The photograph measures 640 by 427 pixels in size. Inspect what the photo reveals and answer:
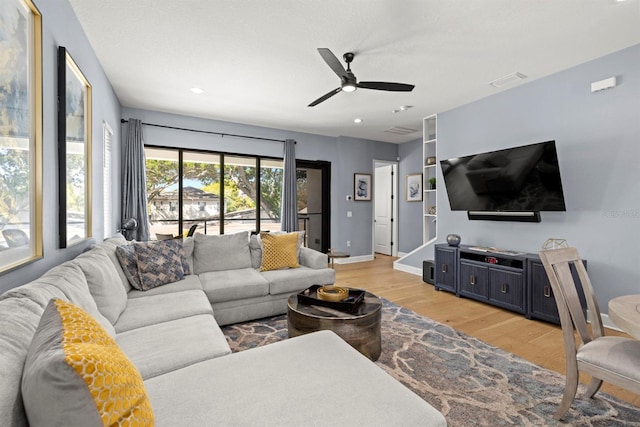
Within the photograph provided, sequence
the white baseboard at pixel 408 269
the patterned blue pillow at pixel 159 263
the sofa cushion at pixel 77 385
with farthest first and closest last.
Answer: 1. the white baseboard at pixel 408 269
2. the patterned blue pillow at pixel 159 263
3. the sofa cushion at pixel 77 385

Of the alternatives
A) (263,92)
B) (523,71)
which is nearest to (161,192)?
(263,92)

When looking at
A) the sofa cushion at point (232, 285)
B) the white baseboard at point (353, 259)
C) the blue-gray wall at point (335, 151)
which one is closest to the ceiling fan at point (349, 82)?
the sofa cushion at point (232, 285)

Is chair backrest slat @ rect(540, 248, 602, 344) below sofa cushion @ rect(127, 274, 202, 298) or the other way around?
the other way around

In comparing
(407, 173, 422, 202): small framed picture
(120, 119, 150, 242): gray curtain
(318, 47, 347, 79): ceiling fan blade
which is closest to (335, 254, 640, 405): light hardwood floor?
(407, 173, 422, 202): small framed picture

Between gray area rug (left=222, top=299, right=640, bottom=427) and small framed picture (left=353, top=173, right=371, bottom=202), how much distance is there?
12.0ft

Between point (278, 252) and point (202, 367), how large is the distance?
2159mm

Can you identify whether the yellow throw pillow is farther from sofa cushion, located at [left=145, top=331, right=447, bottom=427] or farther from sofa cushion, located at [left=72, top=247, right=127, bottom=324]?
sofa cushion, located at [left=145, top=331, right=447, bottom=427]

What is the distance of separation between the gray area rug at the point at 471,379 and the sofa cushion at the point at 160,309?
524 mm

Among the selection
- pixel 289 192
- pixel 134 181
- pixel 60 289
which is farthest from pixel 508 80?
pixel 134 181

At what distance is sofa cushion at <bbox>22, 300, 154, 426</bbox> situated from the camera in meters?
0.62

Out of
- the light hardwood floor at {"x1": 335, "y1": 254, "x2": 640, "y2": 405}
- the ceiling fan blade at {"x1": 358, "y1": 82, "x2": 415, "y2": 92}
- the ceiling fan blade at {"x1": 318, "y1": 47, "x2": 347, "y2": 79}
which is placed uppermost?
the ceiling fan blade at {"x1": 318, "y1": 47, "x2": 347, "y2": 79}

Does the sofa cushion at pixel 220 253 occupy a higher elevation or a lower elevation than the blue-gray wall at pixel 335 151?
lower

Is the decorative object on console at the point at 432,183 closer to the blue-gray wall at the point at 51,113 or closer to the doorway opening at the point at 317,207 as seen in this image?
the doorway opening at the point at 317,207

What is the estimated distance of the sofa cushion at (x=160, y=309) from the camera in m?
1.89
